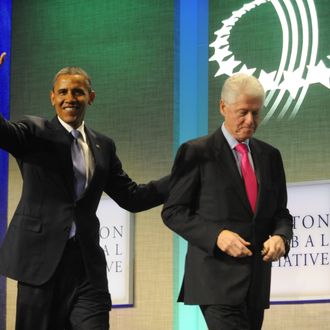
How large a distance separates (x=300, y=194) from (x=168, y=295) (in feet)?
3.08

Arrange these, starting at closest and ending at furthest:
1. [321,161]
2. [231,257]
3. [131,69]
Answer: [231,257] < [321,161] < [131,69]

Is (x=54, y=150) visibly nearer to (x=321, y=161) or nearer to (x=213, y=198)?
(x=213, y=198)

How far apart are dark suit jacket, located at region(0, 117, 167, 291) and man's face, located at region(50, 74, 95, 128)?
6 cm

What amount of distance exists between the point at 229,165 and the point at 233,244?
0.32 m

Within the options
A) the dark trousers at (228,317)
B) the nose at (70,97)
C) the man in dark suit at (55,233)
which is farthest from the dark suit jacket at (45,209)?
the dark trousers at (228,317)

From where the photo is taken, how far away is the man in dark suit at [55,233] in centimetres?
321

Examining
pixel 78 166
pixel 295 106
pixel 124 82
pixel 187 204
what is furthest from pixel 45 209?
pixel 124 82

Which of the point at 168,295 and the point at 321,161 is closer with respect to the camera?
the point at 321,161

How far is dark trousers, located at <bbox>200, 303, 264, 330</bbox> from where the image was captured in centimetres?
281

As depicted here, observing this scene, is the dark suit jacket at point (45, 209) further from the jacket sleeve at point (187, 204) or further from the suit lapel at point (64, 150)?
Answer: the jacket sleeve at point (187, 204)

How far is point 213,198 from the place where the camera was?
2920 millimetres

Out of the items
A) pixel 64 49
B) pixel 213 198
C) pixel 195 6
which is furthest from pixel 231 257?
pixel 64 49

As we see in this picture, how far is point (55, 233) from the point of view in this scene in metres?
3.22

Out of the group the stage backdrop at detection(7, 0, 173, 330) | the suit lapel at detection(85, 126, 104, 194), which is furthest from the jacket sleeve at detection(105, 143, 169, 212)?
the stage backdrop at detection(7, 0, 173, 330)
